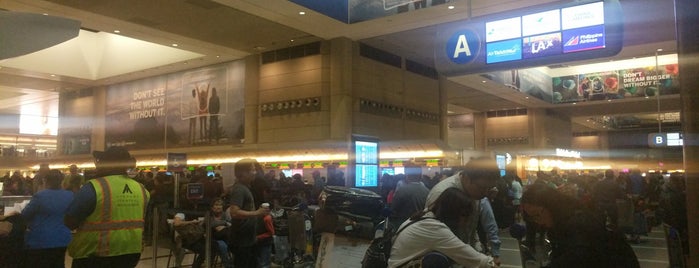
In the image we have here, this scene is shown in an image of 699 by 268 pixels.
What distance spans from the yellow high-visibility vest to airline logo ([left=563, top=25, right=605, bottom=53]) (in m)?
5.22

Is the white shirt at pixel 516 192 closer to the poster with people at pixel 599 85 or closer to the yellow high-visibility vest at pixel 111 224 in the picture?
the poster with people at pixel 599 85

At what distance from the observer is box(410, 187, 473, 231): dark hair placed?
248 cm

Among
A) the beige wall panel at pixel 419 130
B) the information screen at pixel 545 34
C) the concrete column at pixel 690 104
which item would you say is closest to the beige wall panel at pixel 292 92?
the beige wall panel at pixel 419 130

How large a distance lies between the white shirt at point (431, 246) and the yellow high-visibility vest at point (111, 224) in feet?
6.31

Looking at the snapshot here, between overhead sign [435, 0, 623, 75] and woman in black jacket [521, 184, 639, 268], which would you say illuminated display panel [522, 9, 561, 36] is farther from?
woman in black jacket [521, 184, 639, 268]

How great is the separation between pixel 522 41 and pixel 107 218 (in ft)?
17.4

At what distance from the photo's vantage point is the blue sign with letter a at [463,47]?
6.43 metres

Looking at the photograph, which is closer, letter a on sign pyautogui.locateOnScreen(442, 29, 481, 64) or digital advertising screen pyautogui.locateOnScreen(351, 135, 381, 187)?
letter a on sign pyautogui.locateOnScreen(442, 29, 481, 64)

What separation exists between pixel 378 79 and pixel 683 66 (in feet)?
46.9

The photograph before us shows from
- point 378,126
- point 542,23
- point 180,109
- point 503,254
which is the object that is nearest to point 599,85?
point 378,126

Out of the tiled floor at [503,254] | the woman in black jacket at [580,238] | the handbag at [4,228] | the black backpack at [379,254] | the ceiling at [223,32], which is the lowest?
the tiled floor at [503,254]

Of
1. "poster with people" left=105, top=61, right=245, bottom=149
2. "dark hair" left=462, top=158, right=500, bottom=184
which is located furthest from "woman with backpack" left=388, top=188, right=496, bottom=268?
"poster with people" left=105, top=61, right=245, bottom=149

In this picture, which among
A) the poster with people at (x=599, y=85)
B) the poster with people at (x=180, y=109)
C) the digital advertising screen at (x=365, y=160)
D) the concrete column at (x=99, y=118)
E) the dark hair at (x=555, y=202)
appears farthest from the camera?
the concrete column at (x=99, y=118)

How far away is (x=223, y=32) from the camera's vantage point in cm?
1418
